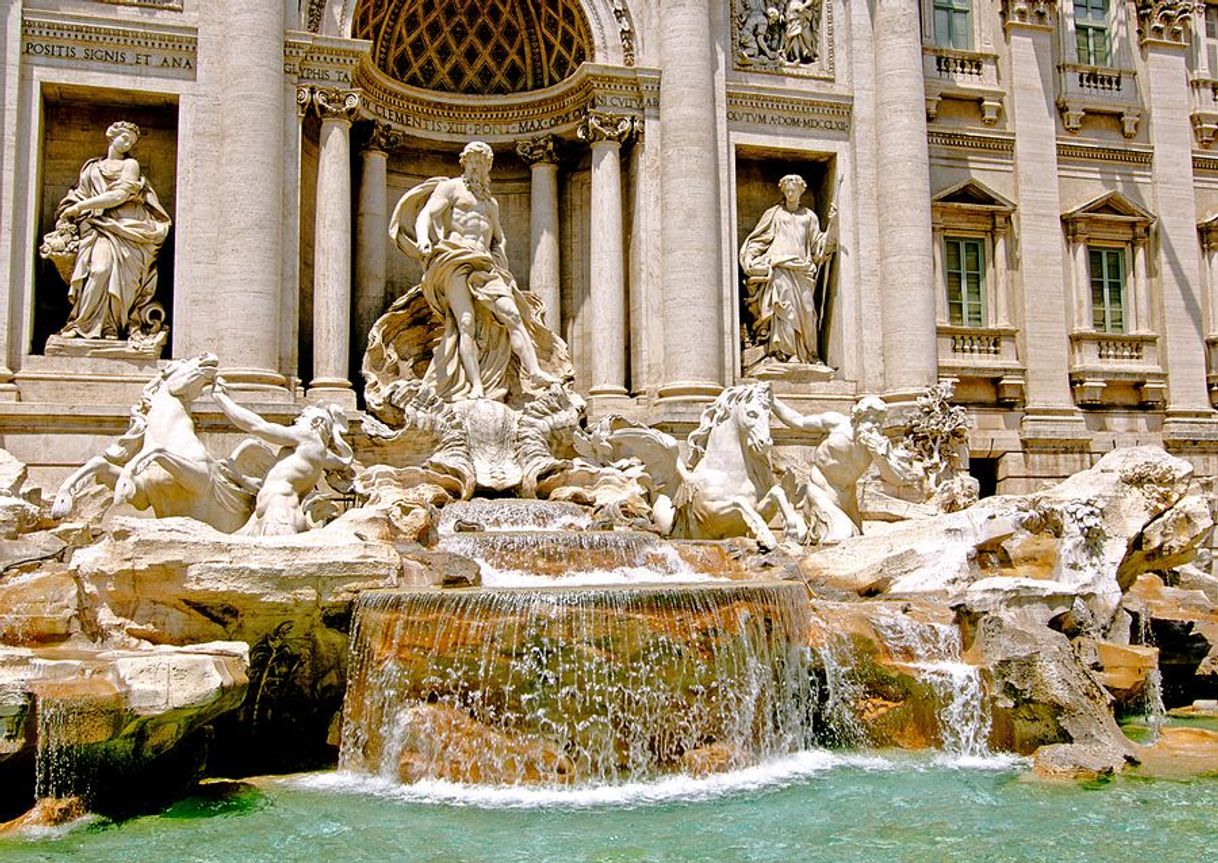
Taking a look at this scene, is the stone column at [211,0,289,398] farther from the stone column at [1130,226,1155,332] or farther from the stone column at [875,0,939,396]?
the stone column at [1130,226,1155,332]

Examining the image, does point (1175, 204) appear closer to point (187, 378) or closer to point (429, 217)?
point (429, 217)

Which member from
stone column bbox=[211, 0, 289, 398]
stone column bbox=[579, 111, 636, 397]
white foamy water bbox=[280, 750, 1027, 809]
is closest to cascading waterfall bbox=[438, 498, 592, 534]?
stone column bbox=[211, 0, 289, 398]

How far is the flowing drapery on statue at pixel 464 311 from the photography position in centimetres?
1614

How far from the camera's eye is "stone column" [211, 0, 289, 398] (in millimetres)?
15281

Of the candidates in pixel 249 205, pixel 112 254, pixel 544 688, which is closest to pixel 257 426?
pixel 249 205

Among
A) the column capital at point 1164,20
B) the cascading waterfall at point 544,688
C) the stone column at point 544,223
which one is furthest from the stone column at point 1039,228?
the cascading waterfall at point 544,688

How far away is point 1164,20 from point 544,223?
12.2m

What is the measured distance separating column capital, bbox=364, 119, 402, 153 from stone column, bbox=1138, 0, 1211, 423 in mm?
13489

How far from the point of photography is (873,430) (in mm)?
13570

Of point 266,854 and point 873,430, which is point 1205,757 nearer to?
point 873,430

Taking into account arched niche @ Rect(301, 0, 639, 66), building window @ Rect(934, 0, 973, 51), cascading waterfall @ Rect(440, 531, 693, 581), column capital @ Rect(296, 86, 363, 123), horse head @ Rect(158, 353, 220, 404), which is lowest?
cascading waterfall @ Rect(440, 531, 693, 581)

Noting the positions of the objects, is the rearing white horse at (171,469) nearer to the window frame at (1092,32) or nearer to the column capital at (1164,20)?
the window frame at (1092,32)

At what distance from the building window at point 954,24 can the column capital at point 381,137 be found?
31.5 ft

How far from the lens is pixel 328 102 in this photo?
16.4 metres
